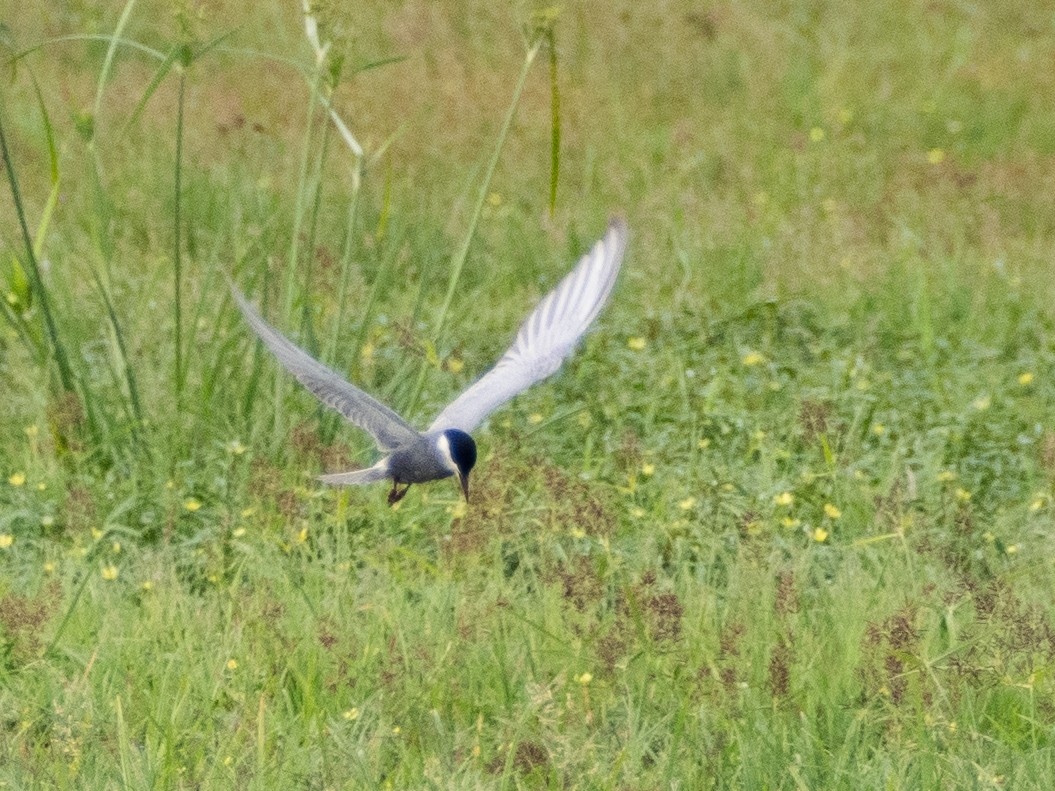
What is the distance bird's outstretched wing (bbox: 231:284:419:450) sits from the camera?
8.84 ft

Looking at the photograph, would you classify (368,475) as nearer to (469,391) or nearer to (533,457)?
(469,391)

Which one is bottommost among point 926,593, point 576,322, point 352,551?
point 352,551

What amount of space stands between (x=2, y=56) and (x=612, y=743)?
660 centimetres

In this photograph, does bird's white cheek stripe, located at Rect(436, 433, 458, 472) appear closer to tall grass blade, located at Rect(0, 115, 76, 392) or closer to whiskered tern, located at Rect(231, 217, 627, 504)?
whiskered tern, located at Rect(231, 217, 627, 504)

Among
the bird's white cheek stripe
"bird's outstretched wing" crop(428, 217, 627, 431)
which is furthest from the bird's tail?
the bird's white cheek stripe

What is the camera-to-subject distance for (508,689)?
293cm

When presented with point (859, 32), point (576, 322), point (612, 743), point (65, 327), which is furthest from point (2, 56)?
point (612, 743)

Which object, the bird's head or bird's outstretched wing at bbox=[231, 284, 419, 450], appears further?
the bird's head

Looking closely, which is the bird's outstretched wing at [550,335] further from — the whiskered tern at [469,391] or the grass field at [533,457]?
the grass field at [533,457]

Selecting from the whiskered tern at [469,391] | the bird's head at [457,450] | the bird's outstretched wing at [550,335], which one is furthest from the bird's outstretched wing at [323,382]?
the bird's outstretched wing at [550,335]

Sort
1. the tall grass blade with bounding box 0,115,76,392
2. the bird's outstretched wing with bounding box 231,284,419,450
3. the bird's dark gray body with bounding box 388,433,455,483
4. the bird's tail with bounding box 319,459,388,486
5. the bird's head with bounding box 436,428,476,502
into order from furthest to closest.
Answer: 1. the tall grass blade with bounding box 0,115,76,392
2. the bird's tail with bounding box 319,459,388,486
3. the bird's dark gray body with bounding box 388,433,455,483
4. the bird's head with bounding box 436,428,476,502
5. the bird's outstretched wing with bounding box 231,284,419,450

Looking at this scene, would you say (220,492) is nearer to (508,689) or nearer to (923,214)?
(508,689)

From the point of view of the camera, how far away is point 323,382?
275cm

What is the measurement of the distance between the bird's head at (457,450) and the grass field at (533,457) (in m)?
0.24
